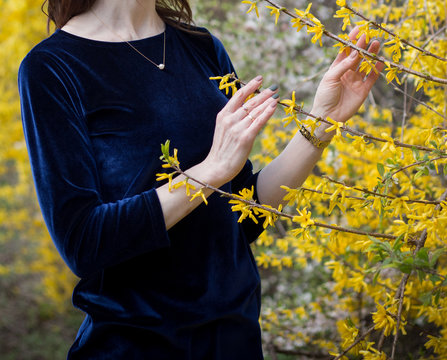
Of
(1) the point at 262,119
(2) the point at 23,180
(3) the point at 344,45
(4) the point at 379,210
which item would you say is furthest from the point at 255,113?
(2) the point at 23,180

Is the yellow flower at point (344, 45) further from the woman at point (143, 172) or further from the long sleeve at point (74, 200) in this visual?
the long sleeve at point (74, 200)

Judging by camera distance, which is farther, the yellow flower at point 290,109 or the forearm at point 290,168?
the forearm at point 290,168

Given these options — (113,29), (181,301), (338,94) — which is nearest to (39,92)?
(113,29)

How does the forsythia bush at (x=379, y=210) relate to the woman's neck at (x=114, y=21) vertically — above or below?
below

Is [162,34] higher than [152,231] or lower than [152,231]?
higher

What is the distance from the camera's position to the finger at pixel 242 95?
106 centimetres

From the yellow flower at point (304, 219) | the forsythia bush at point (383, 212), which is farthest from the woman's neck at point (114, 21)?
the yellow flower at point (304, 219)

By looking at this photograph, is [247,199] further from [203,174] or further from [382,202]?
[382,202]

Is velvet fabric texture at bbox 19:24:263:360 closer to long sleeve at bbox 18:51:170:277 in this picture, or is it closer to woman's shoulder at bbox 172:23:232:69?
long sleeve at bbox 18:51:170:277

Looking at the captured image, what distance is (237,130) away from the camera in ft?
3.44

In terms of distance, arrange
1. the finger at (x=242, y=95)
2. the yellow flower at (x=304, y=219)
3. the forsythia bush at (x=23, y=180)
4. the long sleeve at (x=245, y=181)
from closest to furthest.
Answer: the yellow flower at (x=304, y=219) → the finger at (x=242, y=95) → the long sleeve at (x=245, y=181) → the forsythia bush at (x=23, y=180)

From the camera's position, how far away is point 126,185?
115cm

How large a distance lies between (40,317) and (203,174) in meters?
4.59

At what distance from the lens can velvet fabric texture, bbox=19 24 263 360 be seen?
1.04 meters
